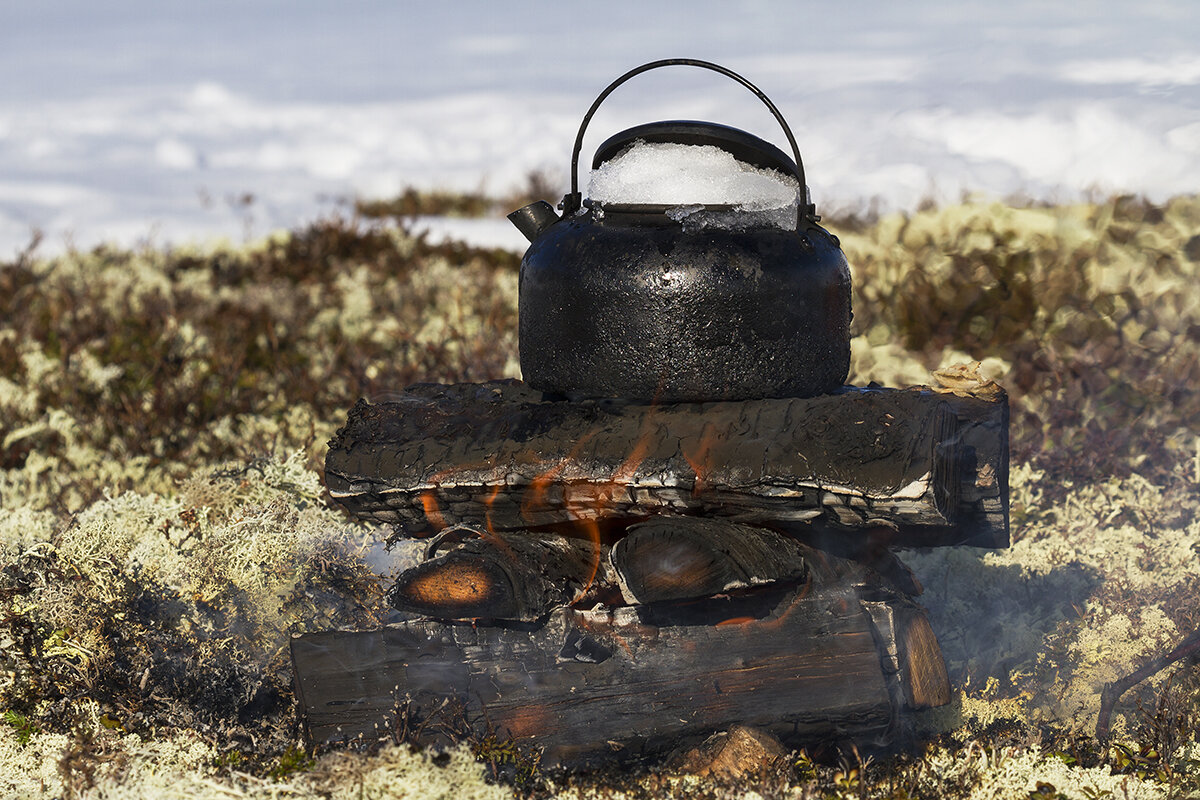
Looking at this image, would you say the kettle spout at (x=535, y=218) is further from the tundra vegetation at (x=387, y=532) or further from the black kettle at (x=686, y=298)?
the tundra vegetation at (x=387, y=532)

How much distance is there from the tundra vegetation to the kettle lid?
6.21 feet

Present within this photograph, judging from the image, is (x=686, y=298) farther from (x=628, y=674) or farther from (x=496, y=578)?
(x=628, y=674)

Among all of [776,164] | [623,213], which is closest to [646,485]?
[623,213]

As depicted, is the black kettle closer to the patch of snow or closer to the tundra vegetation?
the patch of snow

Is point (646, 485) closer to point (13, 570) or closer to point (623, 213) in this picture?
point (623, 213)

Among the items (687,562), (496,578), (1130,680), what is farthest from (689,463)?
(1130,680)

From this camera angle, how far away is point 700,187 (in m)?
3.35

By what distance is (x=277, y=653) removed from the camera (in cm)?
368

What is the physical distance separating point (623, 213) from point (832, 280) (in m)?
0.73

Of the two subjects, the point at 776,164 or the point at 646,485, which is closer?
the point at 646,485

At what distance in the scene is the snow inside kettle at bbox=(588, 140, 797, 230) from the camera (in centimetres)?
335

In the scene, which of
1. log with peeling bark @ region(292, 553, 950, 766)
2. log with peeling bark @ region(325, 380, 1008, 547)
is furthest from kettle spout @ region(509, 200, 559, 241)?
log with peeling bark @ region(292, 553, 950, 766)

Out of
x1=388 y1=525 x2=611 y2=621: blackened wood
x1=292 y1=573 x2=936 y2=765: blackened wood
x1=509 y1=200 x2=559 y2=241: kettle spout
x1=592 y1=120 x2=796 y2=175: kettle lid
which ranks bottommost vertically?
x1=292 y1=573 x2=936 y2=765: blackened wood

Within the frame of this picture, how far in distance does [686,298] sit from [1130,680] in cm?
205
